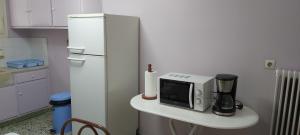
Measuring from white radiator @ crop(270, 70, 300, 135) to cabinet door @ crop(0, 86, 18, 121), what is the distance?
329cm

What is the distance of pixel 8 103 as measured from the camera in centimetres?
322

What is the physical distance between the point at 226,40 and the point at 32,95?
117 inches

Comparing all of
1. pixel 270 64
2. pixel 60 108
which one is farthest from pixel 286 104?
pixel 60 108

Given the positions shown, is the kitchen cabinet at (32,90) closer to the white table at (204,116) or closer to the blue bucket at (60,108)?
the blue bucket at (60,108)

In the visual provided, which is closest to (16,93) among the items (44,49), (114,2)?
(44,49)

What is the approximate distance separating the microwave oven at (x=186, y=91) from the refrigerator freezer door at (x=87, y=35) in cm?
70

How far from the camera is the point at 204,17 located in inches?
90.3

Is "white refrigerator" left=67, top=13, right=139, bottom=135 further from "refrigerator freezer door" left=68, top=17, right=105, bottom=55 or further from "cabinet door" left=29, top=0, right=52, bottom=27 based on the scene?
"cabinet door" left=29, top=0, right=52, bottom=27

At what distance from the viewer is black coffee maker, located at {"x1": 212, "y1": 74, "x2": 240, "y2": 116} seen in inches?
71.4

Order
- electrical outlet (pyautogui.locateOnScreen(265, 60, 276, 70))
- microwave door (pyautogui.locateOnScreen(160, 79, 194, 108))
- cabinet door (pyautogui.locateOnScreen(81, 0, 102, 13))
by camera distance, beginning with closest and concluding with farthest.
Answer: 1. microwave door (pyautogui.locateOnScreen(160, 79, 194, 108))
2. electrical outlet (pyautogui.locateOnScreen(265, 60, 276, 70))
3. cabinet door (pyautogui.locateOnScreen(81, 0, 102, 13))

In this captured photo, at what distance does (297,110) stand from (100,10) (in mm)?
2409

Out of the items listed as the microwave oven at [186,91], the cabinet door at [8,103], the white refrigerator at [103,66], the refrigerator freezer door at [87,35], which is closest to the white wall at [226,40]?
the white refrigerator at [103,66]

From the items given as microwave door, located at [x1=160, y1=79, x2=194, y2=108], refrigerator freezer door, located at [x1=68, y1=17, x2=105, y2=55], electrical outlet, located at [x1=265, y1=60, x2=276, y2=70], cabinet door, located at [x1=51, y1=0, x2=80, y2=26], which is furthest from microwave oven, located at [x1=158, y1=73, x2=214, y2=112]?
cabinet door, located at [x1=51, y1=0, x2=80, y2=26]

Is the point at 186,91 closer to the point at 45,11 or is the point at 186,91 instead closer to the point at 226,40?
the point at 226,40
